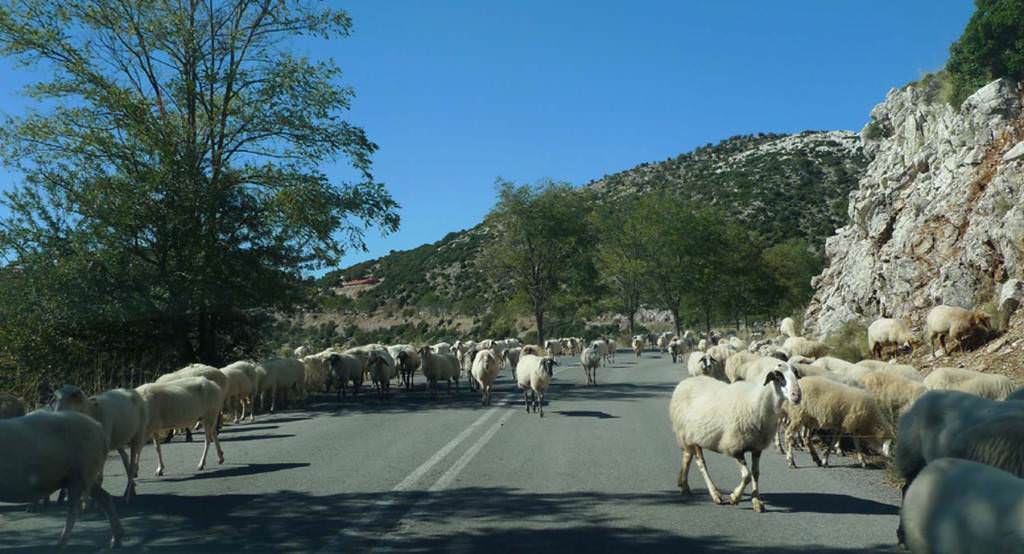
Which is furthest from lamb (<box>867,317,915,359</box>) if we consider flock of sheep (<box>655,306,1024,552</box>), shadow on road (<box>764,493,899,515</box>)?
shadow on road (<box>764,493,899,515</box>)

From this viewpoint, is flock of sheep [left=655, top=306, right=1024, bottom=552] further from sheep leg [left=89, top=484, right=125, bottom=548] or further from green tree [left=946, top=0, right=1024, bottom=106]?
green tree [left=946, top=0, right=1024, bottom=106]

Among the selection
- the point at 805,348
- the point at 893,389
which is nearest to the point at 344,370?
the point at 805,348

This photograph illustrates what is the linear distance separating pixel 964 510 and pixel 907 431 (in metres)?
2.95

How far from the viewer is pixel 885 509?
7305mm

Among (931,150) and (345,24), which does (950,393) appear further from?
(931,150)

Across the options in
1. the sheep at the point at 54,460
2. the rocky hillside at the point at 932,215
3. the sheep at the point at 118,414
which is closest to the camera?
the sheep at the point at 54,460

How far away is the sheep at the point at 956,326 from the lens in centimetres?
1766

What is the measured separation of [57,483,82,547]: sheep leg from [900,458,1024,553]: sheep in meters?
5.78

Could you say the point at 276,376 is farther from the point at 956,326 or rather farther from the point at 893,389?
the point at 956,326

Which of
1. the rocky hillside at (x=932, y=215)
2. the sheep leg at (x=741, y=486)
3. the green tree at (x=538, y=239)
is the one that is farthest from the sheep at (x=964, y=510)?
the green tree at (x=538, y=239)

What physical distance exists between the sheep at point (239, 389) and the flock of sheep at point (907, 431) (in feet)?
32.3

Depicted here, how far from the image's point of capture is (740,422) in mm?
7570

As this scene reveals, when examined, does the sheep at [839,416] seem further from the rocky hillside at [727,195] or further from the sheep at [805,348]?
the rocky hillside at [727,195]

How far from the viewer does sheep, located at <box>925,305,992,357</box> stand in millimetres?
17656
